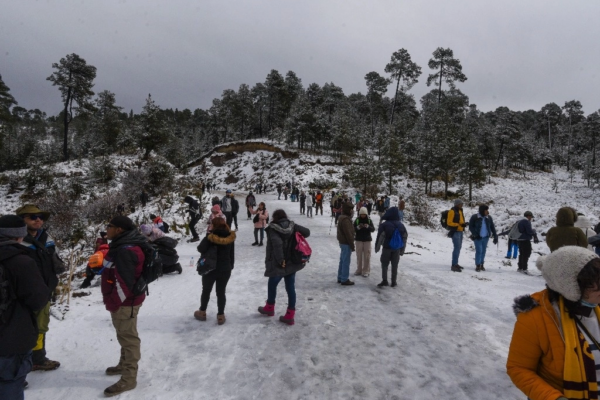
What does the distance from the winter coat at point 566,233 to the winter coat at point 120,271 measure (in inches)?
274

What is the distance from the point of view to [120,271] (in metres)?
3.45

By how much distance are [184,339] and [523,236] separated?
9383mm

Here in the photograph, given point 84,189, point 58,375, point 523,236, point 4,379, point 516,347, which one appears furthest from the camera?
point 84,189

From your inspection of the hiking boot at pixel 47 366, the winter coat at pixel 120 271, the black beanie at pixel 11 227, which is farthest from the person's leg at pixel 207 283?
the black beanie at pixel 11 227

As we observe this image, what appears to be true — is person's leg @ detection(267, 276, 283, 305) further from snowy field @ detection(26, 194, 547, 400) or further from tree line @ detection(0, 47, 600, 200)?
tree line @ detection(0, 47, 600, 200)

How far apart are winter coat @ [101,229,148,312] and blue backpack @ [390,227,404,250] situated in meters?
5.16

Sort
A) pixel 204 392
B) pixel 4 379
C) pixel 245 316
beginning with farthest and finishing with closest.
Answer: pixel 245 316
pixel 204 392
pixel 4 379

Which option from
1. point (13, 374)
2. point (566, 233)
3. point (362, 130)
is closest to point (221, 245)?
point (13, 374)

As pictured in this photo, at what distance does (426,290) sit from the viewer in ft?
23.7

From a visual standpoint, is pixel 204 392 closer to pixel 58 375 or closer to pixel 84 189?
pixel 58 375

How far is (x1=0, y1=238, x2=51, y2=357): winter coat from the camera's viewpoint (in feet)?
8.23

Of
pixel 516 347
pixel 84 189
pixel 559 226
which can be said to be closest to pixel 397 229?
pixel 559 226

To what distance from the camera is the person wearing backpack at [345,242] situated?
7.33m

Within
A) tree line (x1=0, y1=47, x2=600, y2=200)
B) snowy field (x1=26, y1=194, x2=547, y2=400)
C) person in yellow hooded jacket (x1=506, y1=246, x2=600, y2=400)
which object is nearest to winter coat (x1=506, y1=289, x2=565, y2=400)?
person in yellow hooded jacket (x1=506, y1=246, x2=600, y2=400)
